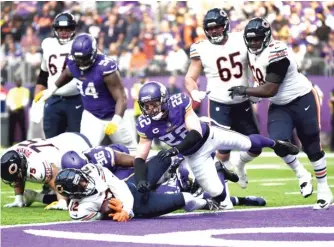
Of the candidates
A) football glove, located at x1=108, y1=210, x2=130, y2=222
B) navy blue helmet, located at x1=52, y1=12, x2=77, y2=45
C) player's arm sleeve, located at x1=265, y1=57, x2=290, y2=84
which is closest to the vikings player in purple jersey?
football glove, located at x1=108, y1=210, x2=130, y2=222

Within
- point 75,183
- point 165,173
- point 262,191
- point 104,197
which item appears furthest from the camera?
point 262,191

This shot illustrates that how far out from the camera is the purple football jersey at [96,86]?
8.72 m

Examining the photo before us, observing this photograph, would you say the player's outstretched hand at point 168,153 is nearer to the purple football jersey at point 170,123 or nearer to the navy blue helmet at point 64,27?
the purple football jersey at point 170,123

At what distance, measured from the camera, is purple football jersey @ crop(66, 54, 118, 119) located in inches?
343

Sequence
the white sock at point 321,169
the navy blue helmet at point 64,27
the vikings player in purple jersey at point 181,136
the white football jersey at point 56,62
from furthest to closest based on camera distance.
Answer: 1. the white football jersey at point 56,62
2. the navy blue helmet at point 64,27
3. the white sock at point 321,169
4. the vikings player in purple jersey at point 181,136

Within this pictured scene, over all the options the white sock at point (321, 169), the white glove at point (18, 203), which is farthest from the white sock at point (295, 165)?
the white glove at point (18, 203)

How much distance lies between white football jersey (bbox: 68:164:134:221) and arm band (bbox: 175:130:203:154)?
0.51m

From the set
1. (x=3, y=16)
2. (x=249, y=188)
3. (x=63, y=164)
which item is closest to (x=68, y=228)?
(x=63, y=164)

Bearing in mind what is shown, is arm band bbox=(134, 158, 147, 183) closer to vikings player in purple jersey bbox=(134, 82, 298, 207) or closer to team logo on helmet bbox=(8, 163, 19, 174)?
vikings player in purple jersey bbox=(134, 82, 298, 207)

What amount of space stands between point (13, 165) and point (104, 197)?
1168 mm

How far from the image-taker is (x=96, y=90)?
882 cm

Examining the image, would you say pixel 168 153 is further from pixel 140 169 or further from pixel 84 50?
pixel 84 50

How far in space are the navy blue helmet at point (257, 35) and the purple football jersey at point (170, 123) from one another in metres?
0.86

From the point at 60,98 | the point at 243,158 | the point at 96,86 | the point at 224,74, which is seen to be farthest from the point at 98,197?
the point at 60,98
